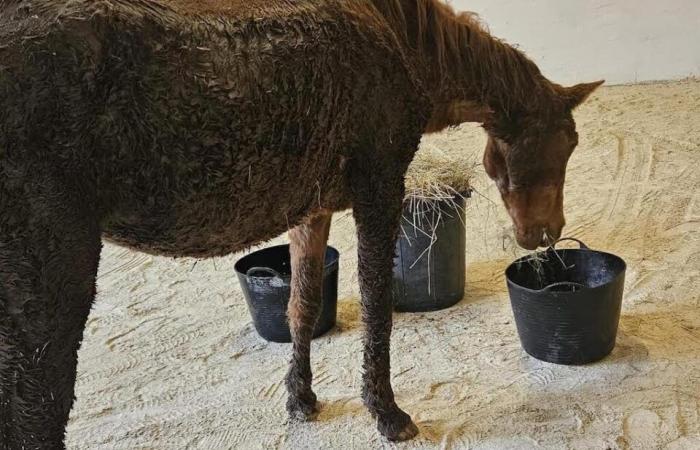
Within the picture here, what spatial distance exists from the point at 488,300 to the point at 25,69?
2.54m

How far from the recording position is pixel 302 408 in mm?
2627

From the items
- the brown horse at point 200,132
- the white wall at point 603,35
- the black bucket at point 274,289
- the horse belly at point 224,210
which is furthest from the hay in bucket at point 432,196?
the white wall at point 603,35

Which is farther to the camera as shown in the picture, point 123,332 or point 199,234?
point 123,332

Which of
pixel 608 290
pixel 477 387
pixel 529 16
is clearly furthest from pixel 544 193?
pixel 529 16

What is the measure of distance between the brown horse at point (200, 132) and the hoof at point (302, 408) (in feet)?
0.93

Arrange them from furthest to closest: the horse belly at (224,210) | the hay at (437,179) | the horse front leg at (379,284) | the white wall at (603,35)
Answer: the white wall at (603,35) → the hay at (437,179) → the horse front leg at (379,284) → the horse belly at (224,210)

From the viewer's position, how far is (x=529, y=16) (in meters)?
6.94

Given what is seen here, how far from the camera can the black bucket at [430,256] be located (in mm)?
3223

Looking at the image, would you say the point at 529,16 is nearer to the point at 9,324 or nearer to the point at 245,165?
the point at 245,165

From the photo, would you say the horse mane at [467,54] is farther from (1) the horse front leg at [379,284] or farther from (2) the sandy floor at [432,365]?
(2) the sandy floor at [432,365]

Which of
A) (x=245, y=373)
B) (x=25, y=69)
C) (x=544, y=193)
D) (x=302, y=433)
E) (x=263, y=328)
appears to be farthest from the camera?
(x=263, y=328)

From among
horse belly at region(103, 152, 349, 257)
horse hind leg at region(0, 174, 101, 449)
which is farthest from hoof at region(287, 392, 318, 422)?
horse hind leg at region(0, 174, 101, 449)

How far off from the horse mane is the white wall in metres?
4.48

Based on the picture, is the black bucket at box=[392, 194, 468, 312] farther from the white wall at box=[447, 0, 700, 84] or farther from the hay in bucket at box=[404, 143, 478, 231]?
the white wall at box=[447, 0, 700, 84]
